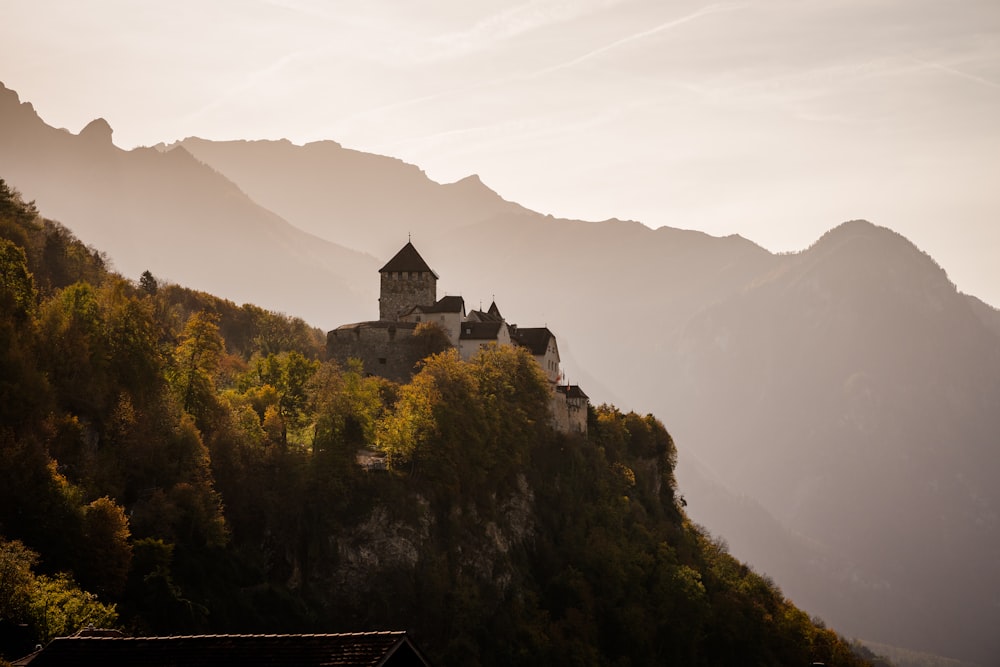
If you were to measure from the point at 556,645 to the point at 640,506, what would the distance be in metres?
25.3

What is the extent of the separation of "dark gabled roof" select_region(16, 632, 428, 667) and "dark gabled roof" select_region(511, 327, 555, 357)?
78.8 m

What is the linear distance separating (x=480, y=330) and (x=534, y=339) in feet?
→ 29.3

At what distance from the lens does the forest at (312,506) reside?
51469 mm

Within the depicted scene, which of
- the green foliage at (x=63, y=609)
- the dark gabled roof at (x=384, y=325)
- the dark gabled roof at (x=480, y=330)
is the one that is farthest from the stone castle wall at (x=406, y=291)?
the green foliage at (x=63, y=609)

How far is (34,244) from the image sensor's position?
80.6 metres

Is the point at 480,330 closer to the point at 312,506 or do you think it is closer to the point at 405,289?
the point at 405,289

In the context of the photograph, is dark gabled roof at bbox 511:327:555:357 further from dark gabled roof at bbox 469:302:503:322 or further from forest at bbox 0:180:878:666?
forest at bbox 0:180:878:666

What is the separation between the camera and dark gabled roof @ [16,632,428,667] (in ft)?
77.9

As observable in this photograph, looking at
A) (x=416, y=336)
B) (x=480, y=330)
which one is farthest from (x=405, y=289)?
(x=480, y=330)

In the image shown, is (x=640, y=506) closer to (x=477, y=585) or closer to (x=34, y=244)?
(x=477, y=585)

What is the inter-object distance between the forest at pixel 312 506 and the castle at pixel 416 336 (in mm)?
2658

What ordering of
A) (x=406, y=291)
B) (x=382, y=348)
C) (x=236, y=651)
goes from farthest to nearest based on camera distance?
(x=406, y=291), (x=382, y=348), (x=236, y=651)

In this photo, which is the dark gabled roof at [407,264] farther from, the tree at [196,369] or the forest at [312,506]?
the tree at [196,369]

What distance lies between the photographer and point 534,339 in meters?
104
